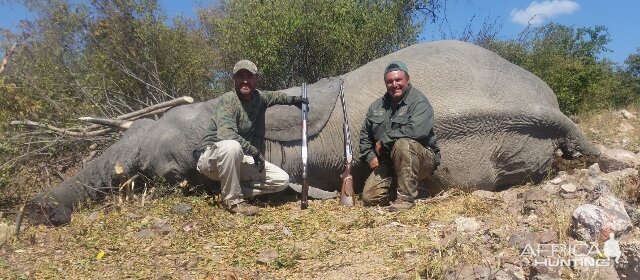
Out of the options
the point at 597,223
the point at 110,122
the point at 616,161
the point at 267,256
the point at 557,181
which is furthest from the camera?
the point at 110,122

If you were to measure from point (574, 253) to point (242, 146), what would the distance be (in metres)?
2.85

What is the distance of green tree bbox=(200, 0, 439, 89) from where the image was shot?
802 cm

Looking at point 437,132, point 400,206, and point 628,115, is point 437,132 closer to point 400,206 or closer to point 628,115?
point 400,206

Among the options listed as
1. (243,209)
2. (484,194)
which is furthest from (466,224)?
(243,209)

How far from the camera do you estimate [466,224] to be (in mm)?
3910

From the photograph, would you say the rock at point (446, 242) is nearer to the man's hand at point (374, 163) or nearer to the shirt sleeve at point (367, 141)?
the man's hand at point (374, 163)

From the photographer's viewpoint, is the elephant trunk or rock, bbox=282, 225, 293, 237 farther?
the elephant trunk

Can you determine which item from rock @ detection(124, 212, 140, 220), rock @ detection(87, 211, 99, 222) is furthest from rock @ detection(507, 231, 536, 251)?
rock @ detection(87, 211, 99, 222)

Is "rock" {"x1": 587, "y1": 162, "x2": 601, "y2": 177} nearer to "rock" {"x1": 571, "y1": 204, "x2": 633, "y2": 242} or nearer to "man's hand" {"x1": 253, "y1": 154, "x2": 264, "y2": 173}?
"rock" {"x1": 571, "y1": 204, "x2": 633, "y2": 242}

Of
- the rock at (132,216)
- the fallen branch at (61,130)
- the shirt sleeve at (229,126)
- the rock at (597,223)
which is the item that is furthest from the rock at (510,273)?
the fallen branch at (61,130)

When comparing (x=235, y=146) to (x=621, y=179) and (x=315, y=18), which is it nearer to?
(x=621, y=179)

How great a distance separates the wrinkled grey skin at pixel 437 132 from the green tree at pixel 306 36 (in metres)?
2.45

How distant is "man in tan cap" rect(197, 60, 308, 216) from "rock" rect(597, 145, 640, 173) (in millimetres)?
2859

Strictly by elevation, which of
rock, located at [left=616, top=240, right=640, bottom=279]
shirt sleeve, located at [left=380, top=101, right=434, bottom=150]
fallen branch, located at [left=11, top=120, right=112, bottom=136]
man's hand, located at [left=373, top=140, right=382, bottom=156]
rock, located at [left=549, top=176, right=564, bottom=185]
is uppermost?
fallen branch, located at [left=11, top=120, right=112, bottom=136]
